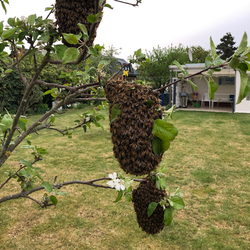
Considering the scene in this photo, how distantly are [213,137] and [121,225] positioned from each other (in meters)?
6.35

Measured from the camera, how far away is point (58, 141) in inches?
330

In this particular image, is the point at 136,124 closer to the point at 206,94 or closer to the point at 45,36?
the point at 45,36

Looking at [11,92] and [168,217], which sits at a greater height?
[11,92]

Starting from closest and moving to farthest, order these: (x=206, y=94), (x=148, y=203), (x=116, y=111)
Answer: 1. (x=116, y=111)
2. (x=148, y=203)
3. (x=206, y=94)

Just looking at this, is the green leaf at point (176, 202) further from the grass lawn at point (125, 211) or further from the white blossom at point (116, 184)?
the grass lawn at point (125, 211)

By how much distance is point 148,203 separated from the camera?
3.64ft

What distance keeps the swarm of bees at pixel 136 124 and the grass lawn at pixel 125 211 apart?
2909 millimetres

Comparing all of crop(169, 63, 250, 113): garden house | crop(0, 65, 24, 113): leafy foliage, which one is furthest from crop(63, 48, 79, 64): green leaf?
crop(169, 63, 250, 113): garden house

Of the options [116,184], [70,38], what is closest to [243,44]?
[70,38]

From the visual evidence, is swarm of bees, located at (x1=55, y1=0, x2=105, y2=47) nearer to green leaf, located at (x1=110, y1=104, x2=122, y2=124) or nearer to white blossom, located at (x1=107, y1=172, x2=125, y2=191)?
green leaf, located at (x1=110, y1=104, x2=122, y2=124)

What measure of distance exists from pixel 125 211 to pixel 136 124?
12.0ft

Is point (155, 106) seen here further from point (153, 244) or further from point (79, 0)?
point (153, 244)

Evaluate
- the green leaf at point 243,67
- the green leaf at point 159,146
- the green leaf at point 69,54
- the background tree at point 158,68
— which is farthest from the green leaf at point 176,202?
Answer: the background tree at point 158,68

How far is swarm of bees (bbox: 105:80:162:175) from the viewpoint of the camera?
722 mm
